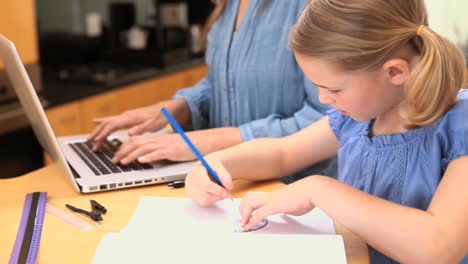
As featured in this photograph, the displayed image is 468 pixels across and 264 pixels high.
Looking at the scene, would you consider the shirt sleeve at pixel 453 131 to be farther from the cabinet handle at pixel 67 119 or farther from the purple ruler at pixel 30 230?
the cabinet handle at pixel 67 119

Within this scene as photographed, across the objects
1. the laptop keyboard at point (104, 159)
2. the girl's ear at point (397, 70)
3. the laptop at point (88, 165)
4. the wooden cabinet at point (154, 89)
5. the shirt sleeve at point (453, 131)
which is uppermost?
the girl's ear at point (397, 70)

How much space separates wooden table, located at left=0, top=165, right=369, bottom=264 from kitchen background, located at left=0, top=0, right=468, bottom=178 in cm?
121

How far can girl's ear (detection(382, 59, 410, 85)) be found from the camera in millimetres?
998

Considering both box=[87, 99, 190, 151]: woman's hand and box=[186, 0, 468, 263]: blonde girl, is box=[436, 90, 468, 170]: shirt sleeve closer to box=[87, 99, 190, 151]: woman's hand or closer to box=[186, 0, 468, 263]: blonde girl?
box=[186, 0, 468, 263]: blonde girl

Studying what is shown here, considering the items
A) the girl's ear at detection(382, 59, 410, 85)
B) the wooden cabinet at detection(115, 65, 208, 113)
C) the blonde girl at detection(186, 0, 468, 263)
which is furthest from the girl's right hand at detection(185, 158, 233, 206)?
the wooden cabinet at detection(115, 65, 208, 113)

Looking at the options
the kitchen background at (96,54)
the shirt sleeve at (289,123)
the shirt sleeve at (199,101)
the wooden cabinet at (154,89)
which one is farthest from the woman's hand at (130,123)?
the wooden cabinet at (154,89)

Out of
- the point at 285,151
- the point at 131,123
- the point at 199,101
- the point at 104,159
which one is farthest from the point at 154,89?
the point at 285,151

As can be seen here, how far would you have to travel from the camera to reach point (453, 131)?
40.1 inches

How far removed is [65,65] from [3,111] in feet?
2.83

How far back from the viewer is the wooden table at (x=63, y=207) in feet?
3.27

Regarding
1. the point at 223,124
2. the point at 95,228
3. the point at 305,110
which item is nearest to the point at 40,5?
the point at 223,124

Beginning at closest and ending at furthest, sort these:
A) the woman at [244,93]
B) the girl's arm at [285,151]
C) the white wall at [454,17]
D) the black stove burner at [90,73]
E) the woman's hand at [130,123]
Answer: the girl's arm at [285,151]
the woman at [244,93]
the woman's hand at [130,123]
the black stove burner at [90,73]
the white wall at [454,17]

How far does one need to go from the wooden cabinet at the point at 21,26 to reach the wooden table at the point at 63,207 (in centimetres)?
133

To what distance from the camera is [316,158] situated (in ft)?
4.42
